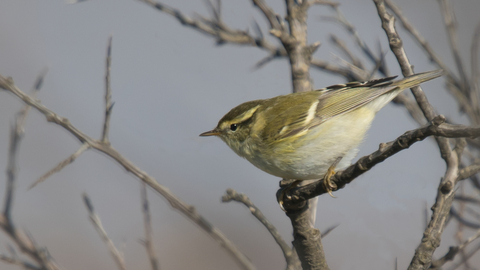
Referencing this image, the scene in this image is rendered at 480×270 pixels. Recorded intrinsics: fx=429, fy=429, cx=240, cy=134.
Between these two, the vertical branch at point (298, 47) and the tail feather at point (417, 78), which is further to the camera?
the vertical branch at point (298, 47)

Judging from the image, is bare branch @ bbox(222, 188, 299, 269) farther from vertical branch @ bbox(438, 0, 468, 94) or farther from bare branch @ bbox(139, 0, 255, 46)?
bare branch @ bbox(139, 0, 255, 46)

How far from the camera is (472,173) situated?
5.75 feet

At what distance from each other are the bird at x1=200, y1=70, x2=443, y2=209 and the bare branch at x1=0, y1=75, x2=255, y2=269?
31.8 inches

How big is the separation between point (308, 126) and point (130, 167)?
4.17 feet

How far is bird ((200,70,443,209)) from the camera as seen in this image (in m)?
2.25

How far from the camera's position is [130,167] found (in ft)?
4.75

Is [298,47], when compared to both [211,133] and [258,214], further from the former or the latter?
[258,214]

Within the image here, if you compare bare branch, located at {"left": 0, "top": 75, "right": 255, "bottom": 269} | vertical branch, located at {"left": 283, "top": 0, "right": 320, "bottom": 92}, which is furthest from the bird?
bare branch, located at {"left": 0, "top": 75, "right": 255, "bottom": 269}

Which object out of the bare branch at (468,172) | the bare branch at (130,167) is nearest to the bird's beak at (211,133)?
the bare branch at (130,167)

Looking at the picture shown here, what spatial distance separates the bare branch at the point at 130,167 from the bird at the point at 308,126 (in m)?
0.81

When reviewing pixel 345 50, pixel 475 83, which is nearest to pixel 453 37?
pixel 475 83

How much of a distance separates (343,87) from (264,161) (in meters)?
0.80

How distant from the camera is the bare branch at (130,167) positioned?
1411mm

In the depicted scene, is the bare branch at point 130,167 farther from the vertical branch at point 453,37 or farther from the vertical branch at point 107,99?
the vertical branch at point 453,37
